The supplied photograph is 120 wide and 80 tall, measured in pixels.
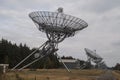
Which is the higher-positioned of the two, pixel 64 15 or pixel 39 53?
pixel 64 15

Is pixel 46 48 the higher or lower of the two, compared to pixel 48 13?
lower

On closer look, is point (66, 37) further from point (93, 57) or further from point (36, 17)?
point (93, 57)

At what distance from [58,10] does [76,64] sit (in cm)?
10507

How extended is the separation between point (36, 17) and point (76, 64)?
105966 mm

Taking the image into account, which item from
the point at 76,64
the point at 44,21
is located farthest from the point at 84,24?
the point at 76,64

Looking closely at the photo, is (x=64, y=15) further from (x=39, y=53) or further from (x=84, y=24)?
(x=39, y=53)

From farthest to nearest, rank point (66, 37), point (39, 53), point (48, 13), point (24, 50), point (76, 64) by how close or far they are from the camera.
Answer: point (76, 64) → point (24, 50) → point (39, 53) → point (66, 37) → point (48, 13)

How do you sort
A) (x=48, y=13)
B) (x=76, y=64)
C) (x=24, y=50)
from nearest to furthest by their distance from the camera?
(x=48, y=13)
(x=24, y=50)
(x=76, y=64)

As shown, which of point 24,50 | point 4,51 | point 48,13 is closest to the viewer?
point 48,13

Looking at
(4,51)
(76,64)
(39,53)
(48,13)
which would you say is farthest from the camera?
(76,64)

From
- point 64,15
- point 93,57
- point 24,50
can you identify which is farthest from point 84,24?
point 24,50

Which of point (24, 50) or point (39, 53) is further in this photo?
point (24, 50)

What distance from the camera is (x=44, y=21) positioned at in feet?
194

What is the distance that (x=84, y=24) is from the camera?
194 feet
